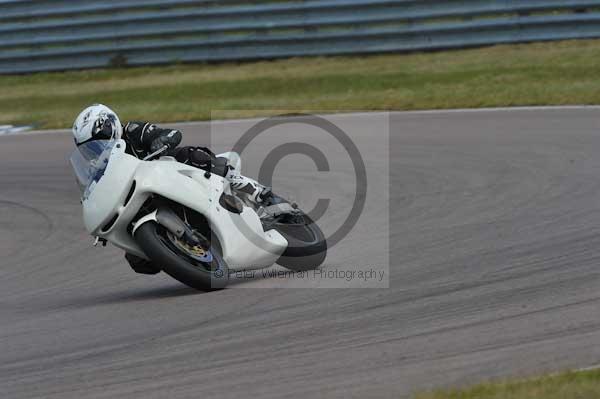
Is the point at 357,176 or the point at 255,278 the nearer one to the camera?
the point at 255,278

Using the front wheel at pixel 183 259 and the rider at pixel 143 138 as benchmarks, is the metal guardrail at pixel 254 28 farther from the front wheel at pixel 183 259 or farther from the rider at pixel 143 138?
the front wheel at pixel 183 259

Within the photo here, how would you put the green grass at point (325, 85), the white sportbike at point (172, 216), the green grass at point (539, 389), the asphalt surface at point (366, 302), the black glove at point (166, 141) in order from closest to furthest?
1. the green grass at point (539, 389)
2. the asphalt surface at point (366, 302)
3. the white sportbike at point (172, 216)
4. the black glove at point (166, 141)
5. the green grass at point (325, 85)

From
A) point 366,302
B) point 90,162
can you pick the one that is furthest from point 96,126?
point 366,302

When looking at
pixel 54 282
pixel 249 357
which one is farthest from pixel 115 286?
pixel 249 357

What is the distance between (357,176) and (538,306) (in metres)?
5.41

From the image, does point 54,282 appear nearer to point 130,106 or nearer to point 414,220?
point 414,220

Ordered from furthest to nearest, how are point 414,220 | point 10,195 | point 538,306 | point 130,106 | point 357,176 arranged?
point 130,106
point 10,195
point 357,176
point 414,220
point 538,306

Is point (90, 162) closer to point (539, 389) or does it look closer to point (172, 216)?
point (172, 216)

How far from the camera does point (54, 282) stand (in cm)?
779

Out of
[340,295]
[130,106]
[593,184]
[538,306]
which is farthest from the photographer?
[130,106]

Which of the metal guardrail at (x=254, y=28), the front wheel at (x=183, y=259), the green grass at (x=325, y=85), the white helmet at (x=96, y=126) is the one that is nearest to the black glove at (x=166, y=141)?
the white helmet at (x=96, y=126)

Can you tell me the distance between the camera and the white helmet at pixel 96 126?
6559 mm

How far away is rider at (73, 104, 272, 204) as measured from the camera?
6.57 meters

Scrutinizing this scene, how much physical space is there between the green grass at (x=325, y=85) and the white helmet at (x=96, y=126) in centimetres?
848
